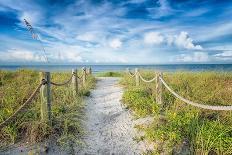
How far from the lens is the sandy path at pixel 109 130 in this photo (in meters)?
6.03

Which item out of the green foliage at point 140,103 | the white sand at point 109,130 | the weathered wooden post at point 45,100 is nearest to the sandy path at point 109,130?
the white sand at point 109,130

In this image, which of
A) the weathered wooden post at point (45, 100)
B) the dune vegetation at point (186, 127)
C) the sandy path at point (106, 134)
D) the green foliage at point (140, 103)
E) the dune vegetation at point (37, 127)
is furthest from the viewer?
the green foliage at point (140, 103)

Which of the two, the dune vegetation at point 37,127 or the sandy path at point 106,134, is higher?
the dune vegetation at point 37,127

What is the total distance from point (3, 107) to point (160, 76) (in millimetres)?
4597

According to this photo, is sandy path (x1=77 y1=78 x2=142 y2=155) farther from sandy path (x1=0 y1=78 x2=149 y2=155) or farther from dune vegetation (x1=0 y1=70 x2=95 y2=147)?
dune vegetation (x1=0 y1=70 x2=95 y2=147)

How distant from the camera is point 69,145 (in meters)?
6.02

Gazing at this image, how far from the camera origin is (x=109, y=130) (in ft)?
23.5

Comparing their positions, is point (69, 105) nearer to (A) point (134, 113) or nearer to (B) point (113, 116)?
(B) point (113, 116)

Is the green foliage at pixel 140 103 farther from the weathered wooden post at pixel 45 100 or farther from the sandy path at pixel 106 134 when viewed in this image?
the weathered wooden post at pixel 45 100

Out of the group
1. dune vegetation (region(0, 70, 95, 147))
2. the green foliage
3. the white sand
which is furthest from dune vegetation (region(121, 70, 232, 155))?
dune vegetation (region(0, 70, 95, 147))

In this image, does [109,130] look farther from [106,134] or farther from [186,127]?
[186,127]

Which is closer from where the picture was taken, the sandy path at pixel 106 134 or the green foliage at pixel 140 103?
the sandy path at pixel 106 134

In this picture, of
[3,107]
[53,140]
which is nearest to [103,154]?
[53,140]

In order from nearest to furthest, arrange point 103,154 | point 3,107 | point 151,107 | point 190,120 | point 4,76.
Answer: point 103,154 < point 190,120 < point 3,107 < point 151,107 < point 4,76
